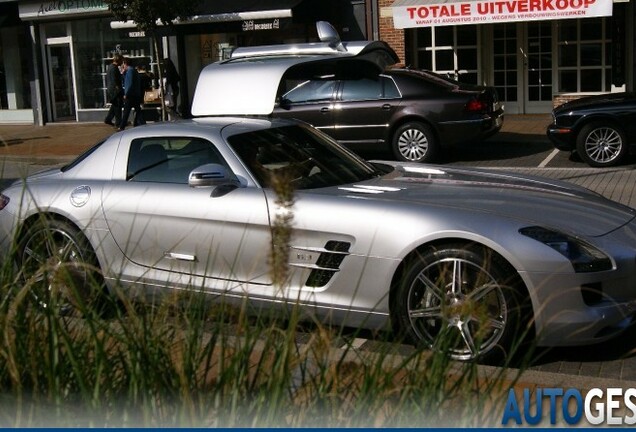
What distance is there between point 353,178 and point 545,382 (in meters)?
2.18

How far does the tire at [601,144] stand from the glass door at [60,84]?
16558 millimetres

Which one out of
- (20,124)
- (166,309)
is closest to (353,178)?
(166,309)

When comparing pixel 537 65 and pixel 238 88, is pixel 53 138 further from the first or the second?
pixel 238 88

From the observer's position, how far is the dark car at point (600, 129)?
14531 millimetres

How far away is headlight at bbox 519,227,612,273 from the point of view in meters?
5.46

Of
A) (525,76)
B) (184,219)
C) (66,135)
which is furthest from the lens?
(66,135)

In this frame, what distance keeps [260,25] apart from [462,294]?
721 inches

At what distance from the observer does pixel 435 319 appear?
5629mm

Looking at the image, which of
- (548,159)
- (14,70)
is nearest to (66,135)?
(14,70)

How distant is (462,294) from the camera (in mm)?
5516

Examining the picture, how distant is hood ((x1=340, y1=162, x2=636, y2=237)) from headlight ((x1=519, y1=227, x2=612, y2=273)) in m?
0.08

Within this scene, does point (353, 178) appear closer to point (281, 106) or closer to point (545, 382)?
point (545, 382)

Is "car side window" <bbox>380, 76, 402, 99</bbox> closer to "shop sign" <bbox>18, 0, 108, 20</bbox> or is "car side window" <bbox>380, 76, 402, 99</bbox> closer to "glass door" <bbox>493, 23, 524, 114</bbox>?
"glass door" <bbox>493, 23, 524, 114</bbox>
